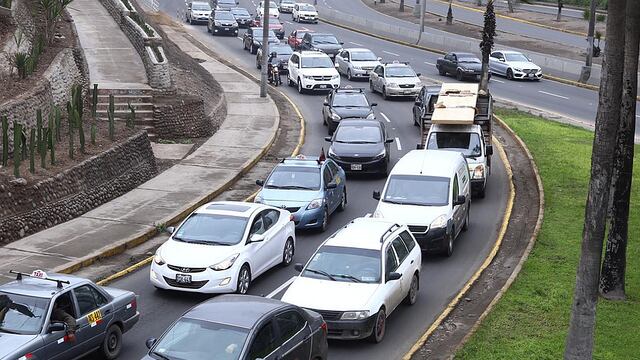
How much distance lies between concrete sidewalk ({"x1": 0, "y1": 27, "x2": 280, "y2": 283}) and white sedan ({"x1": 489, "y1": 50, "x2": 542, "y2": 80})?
1745 centimetres

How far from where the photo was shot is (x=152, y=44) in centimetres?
3825

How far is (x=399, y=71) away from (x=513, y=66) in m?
10.3

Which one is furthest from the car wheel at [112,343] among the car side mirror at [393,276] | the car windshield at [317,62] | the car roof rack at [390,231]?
the car windshield at [317,62]

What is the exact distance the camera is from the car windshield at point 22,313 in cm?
1317

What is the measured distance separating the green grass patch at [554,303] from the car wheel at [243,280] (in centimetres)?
439

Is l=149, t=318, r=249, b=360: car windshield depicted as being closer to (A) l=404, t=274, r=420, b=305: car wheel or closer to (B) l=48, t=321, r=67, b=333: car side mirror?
(B) l=48, t=321, r=67, b=333: car side mirror

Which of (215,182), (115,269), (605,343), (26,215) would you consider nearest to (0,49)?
(215,182)

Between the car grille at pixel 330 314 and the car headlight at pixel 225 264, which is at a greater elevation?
the car grille at pixel 330 314

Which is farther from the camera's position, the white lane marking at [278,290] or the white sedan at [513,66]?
the white sedan at [513,66]

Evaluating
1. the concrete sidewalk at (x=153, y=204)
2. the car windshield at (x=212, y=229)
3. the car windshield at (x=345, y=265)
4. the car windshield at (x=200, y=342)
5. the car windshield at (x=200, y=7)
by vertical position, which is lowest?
the concrete sidewalk at (x=153, y=204)

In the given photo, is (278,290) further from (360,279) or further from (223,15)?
(223,15)

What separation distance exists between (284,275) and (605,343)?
21.4 ft

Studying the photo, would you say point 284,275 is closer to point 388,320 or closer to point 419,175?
point 388,320

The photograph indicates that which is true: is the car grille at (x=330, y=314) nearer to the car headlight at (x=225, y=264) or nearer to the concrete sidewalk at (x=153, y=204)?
the car headlight at (x=225, y=264)
